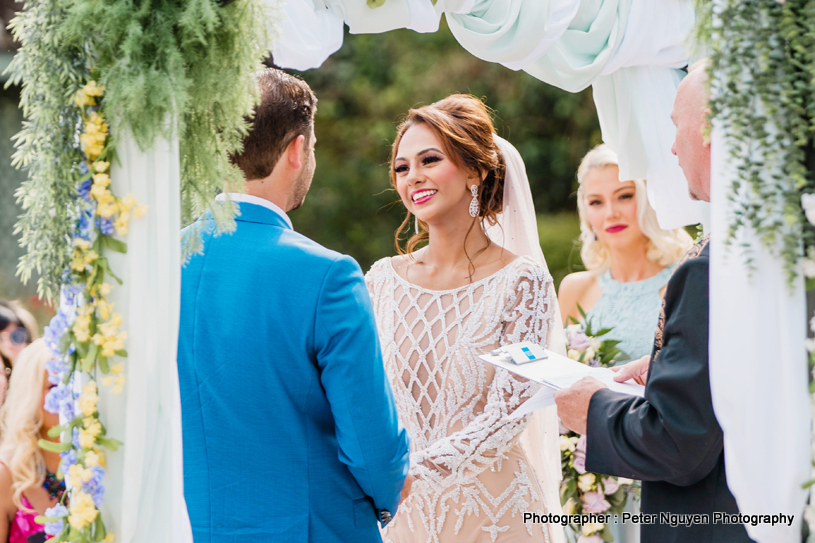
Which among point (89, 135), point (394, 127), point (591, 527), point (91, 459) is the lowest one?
point (591, 527)

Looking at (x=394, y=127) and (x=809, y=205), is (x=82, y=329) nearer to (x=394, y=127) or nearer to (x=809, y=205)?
(x=809, y=205)

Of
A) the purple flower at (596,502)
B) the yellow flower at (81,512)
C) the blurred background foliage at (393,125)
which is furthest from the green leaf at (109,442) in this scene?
the blurred background foliage at (393,125)

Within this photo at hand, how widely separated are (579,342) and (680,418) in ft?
5.62

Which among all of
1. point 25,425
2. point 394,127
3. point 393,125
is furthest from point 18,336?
point 393,125

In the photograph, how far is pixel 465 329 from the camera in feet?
9.08

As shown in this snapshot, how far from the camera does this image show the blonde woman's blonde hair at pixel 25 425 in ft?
8.85

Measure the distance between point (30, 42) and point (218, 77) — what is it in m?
0.37

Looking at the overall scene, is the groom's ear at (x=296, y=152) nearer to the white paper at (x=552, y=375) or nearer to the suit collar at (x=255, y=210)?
the suit collar at (x=255, y=210)

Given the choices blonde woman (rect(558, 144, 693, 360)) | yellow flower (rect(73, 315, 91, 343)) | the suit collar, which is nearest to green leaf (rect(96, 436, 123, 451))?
yellow flower (rect(73, 315, 91, 343))

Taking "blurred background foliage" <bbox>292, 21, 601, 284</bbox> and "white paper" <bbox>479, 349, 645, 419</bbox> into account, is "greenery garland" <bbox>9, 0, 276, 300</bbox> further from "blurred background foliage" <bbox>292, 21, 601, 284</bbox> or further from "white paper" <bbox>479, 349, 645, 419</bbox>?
"blurred background foliage" <bbox>292, 21, 601, 284</bbox>

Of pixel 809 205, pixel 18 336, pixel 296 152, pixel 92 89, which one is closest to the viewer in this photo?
pixel 809 205

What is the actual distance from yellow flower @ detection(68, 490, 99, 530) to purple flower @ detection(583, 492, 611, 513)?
2.18m

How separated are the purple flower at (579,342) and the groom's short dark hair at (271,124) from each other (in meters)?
1.81

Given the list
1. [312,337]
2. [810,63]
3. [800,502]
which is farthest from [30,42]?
[800,502]
